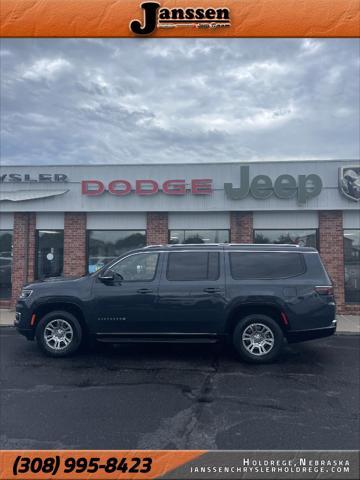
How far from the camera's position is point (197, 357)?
6621 mm

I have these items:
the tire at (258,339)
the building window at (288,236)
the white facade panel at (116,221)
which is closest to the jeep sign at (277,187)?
the building window at (288,236)

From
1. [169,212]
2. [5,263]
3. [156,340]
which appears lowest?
[156,340]

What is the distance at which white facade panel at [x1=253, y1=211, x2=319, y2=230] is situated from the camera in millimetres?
11906

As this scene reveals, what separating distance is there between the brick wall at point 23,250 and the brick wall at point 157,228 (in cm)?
424

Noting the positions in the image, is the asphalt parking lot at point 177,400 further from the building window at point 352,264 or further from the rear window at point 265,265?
the building window at point 352,264

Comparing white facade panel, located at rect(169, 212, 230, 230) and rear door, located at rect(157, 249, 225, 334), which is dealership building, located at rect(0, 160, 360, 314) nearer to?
white facade panel, located at rect(169, 212, 230, 230)

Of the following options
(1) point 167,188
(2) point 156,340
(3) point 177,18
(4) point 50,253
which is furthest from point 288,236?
(3) point 177,18

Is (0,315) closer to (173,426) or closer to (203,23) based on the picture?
(173,426)

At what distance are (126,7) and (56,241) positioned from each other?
12.4m

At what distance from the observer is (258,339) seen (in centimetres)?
627

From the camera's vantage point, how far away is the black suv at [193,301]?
6.25m

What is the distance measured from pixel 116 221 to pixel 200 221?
3053 mm

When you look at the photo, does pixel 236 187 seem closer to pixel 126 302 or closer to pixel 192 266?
pixel 192 266

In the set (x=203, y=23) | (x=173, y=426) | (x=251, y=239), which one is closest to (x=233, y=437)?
(x=173, y=426)
